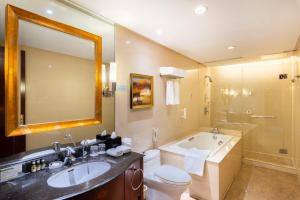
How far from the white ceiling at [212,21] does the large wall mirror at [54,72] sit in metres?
0.26

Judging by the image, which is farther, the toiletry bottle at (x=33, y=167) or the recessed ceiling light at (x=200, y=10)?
the recessed ceiling light at (x=200, y=10)

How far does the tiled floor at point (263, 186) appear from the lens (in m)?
2.51

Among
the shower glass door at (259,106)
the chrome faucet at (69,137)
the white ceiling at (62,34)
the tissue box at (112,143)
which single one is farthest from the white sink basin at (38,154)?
the shower glass door at (259,106)

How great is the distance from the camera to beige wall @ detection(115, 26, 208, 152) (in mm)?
2154

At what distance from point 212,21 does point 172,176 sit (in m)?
1.96

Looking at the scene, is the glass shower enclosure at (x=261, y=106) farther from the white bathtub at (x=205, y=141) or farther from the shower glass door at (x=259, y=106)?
the white bathtub at (x=205, y=141)

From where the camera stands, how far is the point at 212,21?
78.6 inches

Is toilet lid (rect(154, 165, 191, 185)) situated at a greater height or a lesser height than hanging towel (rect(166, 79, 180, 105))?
lesser

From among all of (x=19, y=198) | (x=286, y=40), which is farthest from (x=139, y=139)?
(x=286, y=40)

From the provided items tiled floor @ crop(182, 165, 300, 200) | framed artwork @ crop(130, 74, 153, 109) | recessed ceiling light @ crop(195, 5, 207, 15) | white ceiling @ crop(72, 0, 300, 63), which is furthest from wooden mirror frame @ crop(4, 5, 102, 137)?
tiled floor @ crop(182, 165, 300, 200)

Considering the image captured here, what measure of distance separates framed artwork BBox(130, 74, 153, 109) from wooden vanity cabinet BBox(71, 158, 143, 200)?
0.88 meters

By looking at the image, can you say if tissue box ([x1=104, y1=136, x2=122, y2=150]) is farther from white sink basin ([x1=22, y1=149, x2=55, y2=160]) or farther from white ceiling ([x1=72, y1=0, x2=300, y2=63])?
white ceiling ([x1=72, y1=0, x2=300, y2=63])

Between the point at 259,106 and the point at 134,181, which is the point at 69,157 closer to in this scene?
the point at 134,181

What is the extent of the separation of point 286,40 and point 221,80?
1713 millimetres
